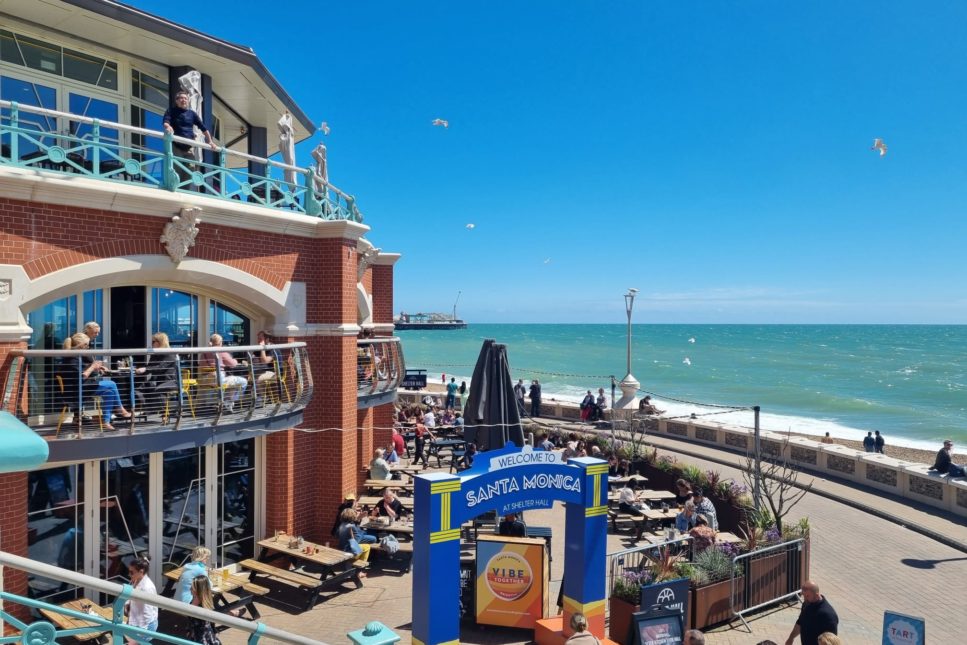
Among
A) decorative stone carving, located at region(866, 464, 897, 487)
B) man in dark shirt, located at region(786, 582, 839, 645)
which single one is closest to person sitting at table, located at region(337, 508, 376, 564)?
man in dark shirt, located at region(786, 582, 839, 645)

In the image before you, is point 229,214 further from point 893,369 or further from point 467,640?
point 893,369

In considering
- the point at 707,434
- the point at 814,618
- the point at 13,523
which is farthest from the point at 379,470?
the point at 707,434

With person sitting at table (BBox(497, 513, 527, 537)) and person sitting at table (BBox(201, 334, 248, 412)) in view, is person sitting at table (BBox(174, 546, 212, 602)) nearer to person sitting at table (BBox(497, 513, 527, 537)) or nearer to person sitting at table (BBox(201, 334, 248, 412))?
person sitting at table (BBox(201, 334, 248, 412))

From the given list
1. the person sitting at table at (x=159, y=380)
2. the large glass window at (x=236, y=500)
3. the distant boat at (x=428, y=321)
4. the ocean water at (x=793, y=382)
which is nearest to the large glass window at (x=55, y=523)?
the person sitting at table at (x=159, y=380)

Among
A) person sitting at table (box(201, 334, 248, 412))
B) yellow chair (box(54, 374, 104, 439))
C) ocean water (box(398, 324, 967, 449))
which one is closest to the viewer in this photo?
yellow chair (box(54, 374, 104, 439))

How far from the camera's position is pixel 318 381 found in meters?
12.3

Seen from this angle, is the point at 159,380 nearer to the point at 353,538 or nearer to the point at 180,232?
the point at 180,232

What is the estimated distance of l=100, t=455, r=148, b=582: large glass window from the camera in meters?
9.49

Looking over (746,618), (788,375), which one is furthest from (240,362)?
(788,375)

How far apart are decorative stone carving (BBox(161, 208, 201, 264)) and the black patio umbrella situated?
5.40 meters

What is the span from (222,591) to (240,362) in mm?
3558

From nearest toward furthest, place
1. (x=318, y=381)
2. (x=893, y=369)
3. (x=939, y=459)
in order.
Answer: (x=318, y=381)
(x=939, y=459)
(x=893, y=369)

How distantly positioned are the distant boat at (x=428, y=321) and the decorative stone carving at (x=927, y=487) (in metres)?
137

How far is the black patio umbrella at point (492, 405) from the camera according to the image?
12.3 metres
